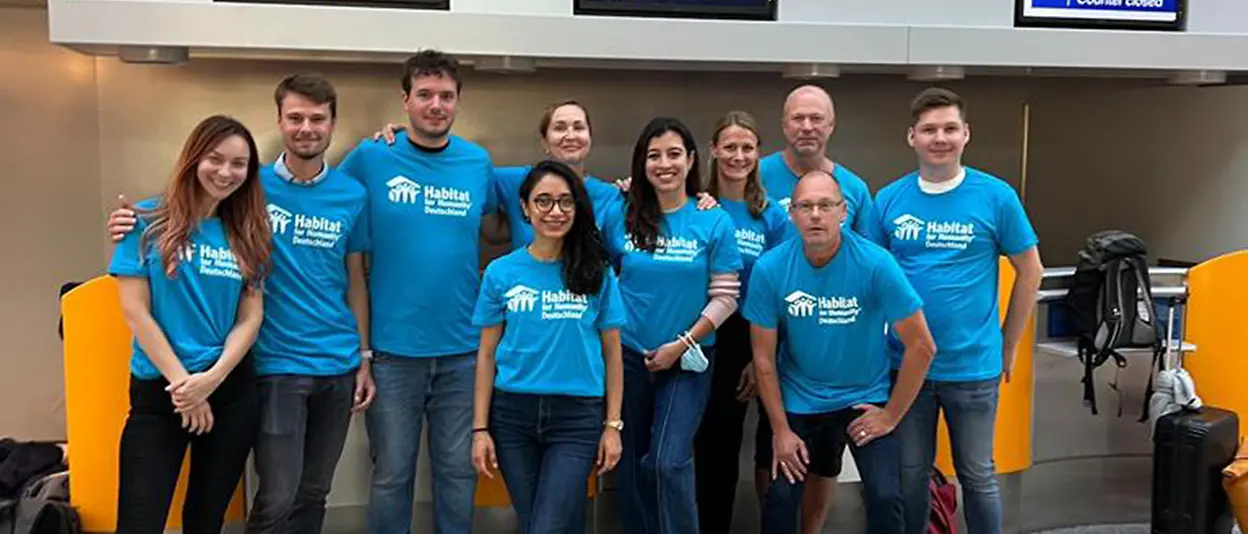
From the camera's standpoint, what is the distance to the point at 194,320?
2850mm

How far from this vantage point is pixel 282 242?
303 cm

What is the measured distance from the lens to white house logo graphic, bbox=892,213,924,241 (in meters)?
3.34

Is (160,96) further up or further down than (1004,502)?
further up

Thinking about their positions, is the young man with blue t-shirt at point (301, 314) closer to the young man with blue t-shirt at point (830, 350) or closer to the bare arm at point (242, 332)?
the bare arm at point (242, 332)

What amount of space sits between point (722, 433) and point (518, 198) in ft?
3.55

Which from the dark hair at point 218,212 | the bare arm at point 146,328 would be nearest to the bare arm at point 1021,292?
the dark hair at point 218,212

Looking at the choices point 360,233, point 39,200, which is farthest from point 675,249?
point 39,200

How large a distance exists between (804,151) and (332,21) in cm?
184

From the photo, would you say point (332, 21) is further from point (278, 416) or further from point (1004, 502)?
point (1004, 502)

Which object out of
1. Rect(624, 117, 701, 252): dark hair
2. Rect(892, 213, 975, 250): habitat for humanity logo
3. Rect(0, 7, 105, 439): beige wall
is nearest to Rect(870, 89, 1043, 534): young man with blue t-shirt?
Rect(892, 213, 975, 250): habitat for humanity logo

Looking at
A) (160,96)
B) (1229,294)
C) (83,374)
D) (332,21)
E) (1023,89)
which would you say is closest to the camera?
(83,374)

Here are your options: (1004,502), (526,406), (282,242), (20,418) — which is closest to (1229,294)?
(1004,502)

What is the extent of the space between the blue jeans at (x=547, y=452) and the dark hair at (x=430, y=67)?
1.00 m

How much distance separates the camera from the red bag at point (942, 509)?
3.94 m
